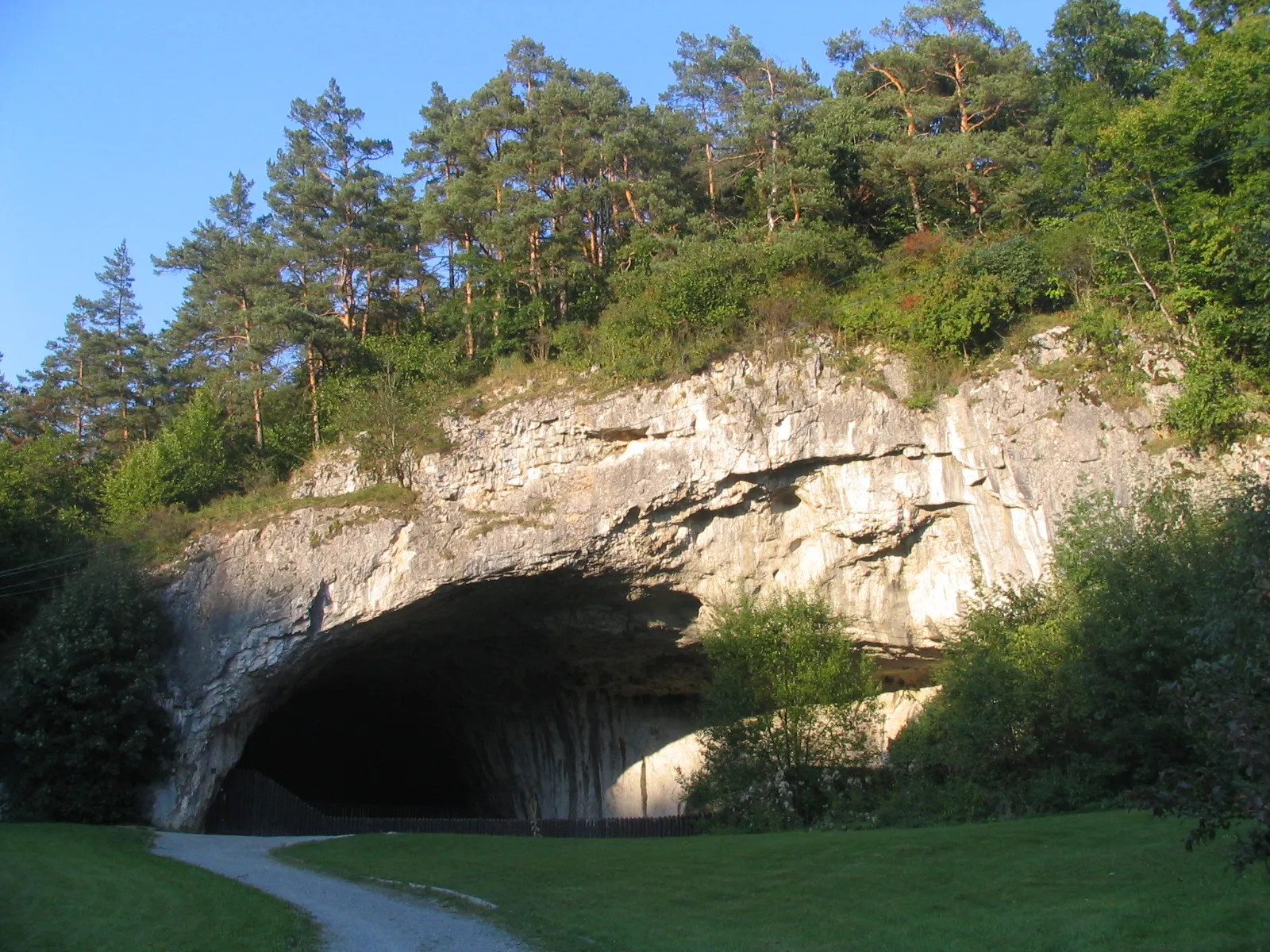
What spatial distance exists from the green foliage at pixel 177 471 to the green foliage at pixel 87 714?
5188 millimetres

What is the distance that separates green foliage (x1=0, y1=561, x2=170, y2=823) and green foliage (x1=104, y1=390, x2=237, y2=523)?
5188 mm

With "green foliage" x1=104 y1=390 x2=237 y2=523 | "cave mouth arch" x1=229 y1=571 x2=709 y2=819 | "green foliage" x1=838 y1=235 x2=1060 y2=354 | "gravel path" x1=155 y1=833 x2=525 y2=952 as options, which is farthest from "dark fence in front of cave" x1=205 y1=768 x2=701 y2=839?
"green foliage" x1=838 y1=235 x2=1060 y2=354

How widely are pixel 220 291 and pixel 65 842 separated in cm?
2421

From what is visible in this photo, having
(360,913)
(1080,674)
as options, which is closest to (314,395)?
(360,913)

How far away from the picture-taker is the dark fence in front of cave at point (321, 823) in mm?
24609

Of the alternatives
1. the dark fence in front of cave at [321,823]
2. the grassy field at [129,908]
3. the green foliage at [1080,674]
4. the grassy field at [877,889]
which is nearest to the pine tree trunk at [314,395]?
the dark fence in front of cave at [321,823]

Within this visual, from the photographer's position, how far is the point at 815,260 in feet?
86.0

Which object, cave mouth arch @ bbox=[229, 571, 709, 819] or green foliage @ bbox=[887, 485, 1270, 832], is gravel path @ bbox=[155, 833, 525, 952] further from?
green foliage @ bbox=[887, 485, 1270, 832]

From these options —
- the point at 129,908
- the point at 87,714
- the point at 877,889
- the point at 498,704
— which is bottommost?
the point at 877,889

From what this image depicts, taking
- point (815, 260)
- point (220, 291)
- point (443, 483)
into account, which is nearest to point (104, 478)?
point (220, 291)

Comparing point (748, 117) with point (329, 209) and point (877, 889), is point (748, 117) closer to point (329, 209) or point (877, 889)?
Answer: point (329, 209)

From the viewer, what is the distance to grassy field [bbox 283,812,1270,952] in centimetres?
933

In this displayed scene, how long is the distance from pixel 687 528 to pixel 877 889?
40.4 feet

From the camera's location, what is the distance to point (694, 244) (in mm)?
26500
